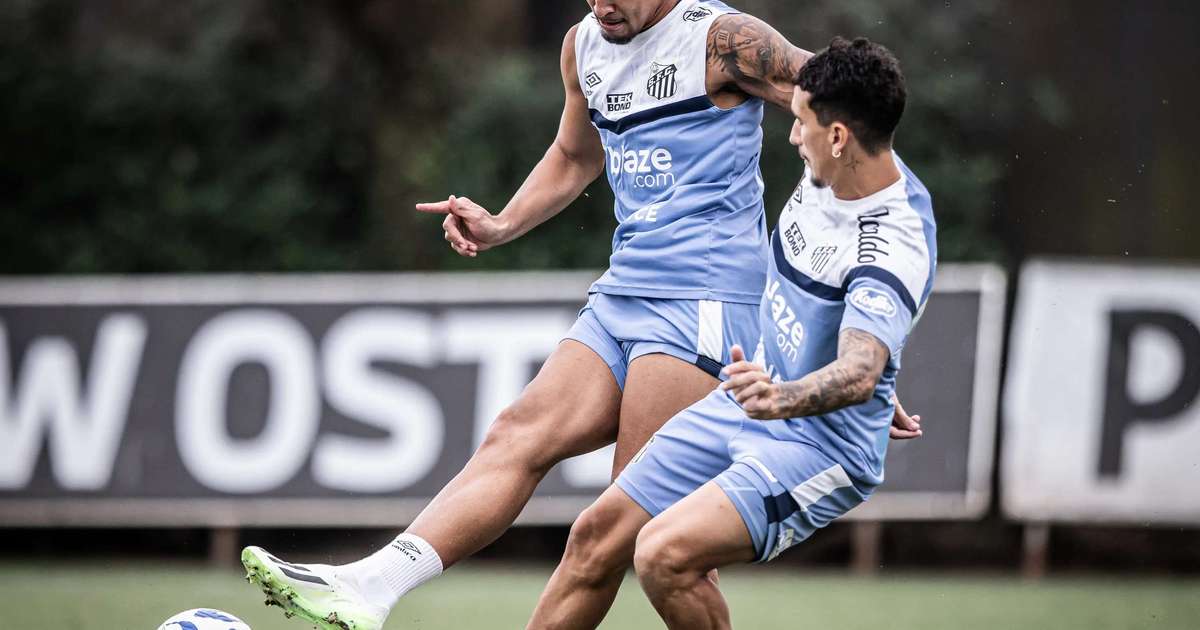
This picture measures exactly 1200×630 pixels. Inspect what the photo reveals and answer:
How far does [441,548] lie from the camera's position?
4.69 metres

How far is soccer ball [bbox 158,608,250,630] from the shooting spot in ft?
16.4

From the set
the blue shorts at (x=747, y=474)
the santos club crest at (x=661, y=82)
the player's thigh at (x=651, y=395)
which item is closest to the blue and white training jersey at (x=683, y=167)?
the santos club crest at (x=661, y=82)

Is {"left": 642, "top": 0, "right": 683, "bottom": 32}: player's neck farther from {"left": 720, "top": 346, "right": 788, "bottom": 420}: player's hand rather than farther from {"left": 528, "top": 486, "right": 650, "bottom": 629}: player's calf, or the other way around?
{"left": 528, "top": 486, "right": 650, "bottom": 629}: player's calf

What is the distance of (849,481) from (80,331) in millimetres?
6650

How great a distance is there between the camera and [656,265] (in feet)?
15.9

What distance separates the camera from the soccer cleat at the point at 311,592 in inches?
172

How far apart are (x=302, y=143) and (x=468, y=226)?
660 centimetres

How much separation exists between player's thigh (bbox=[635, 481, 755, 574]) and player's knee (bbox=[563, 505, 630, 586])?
0.25 meters

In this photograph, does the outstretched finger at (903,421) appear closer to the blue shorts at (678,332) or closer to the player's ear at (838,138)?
the blue shorts at (678,332)

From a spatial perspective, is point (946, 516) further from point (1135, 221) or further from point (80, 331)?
point (80, 331)

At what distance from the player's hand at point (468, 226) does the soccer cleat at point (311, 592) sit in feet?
3.99

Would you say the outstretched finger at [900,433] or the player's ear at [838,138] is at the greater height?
the player's ear at [838,138]

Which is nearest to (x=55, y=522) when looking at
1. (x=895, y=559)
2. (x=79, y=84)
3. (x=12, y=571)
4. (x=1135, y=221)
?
(x=12, y=571)

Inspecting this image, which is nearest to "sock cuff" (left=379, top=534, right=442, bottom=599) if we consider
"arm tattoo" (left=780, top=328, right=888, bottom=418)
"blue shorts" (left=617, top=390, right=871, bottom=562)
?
"blue shorts" (left=617, top=390, right=871, bottom=562)
